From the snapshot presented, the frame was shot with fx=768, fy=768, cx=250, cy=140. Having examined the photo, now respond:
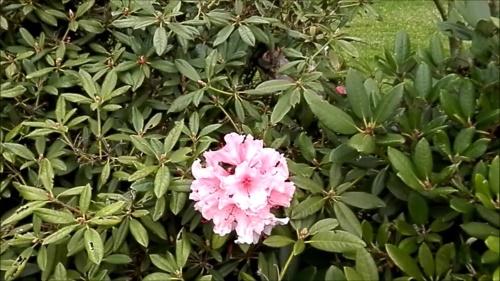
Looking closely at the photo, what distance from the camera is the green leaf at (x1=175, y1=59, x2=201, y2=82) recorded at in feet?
5.35

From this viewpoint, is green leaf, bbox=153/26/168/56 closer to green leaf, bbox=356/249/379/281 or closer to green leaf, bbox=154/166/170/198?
green leaf, bbox=154/166/170/198

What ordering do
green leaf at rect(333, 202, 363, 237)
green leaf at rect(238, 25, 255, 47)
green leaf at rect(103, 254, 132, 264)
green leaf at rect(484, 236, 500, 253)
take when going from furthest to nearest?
green leaf at rect(238, 25, 255, 47), green leaf at rect(103, 254, 132, 264), green leaf at rect(333, 202, 363, 237), green leaf at rect(484, 236, 500, 253)

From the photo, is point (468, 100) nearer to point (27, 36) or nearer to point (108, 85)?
point (108, 85)

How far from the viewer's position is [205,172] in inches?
53.0

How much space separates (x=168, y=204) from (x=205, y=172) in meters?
0.14

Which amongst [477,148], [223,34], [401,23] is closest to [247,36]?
Result: [223,34]

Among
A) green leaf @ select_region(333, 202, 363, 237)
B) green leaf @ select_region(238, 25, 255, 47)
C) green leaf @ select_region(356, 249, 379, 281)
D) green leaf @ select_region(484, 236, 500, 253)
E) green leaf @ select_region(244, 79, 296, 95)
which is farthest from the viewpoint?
green leaf @ select_region(238, 25, 255, 47)

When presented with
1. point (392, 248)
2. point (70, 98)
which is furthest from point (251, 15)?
point (392, 248)

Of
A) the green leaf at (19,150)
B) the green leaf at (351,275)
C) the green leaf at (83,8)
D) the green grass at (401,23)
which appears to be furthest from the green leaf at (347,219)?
the green grass at (401,23)

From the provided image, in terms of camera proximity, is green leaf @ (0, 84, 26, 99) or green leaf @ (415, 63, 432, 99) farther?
green leaf @ (0, 84, 26, 99)

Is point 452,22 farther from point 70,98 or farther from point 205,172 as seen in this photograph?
point 70,98

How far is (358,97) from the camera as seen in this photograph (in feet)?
4.46

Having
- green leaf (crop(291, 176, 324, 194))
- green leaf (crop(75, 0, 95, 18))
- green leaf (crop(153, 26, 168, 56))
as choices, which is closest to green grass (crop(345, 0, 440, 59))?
green leaf (crop(75, 0, 95, 18))

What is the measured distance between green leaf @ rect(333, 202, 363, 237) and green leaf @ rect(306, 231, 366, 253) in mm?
30
